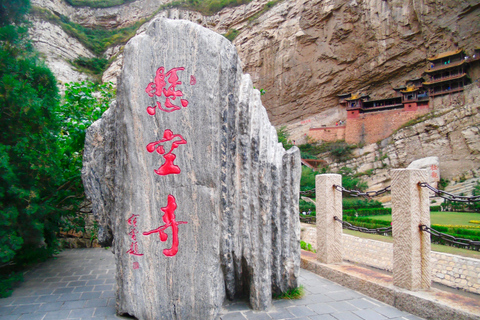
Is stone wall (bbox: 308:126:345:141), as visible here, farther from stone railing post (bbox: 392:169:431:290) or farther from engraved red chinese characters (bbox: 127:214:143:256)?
engraved red chinese characters (bbox: 127:214:143:256)

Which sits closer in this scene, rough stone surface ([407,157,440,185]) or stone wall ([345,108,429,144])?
rough stone surface ([407,157,440,185])

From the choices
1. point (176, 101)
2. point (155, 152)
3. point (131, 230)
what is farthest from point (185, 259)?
point (176, 101)

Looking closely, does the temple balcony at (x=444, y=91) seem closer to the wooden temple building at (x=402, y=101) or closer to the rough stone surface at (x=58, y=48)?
the wooden temple building at (x=402, y=101)

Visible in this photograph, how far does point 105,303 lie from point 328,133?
23.4 metres

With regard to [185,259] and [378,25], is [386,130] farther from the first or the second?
[185,259]

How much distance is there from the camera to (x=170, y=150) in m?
2.84

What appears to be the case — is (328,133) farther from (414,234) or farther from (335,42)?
(414,234)

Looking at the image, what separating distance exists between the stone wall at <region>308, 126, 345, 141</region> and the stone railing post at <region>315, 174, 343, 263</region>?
2112 centimetres

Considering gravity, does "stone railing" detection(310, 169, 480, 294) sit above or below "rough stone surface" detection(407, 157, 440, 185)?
below

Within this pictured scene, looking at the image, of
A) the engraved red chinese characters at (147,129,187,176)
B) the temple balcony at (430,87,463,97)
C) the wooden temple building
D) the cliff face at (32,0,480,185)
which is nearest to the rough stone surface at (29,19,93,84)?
the cliff face at (32,0,480,185)

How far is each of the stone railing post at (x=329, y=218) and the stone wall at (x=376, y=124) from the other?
19880mm

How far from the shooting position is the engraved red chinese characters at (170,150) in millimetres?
2822

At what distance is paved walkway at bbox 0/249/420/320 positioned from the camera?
293cm

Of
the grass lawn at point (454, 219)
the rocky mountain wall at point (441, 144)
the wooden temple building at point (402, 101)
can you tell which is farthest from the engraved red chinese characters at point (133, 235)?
the wooden temple building at point (402, 101)
